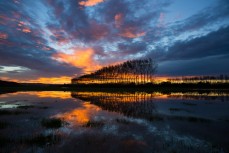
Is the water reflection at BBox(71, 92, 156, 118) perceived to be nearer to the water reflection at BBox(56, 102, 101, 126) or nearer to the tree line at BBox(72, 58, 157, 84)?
the water reflection at BBox(56, 102, 101, 126)

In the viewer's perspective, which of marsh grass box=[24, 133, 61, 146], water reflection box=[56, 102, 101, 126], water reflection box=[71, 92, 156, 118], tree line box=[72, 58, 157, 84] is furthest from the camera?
tree line box=[72, 58, 157, 84]

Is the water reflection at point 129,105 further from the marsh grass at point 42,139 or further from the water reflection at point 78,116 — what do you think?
the marsh grass at point 42,139

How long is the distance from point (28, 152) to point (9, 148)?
1.20m

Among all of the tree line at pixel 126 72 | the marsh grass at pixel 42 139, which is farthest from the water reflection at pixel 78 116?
the tree line at pixel 126 72

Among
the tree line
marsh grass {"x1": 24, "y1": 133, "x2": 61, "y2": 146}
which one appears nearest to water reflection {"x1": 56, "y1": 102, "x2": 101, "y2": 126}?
marsh grass {"x1": 24, "y1": 133, "x2": 61, "y2": 146}

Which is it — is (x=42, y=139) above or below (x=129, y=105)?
below

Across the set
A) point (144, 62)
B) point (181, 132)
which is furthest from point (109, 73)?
point (181, 132)

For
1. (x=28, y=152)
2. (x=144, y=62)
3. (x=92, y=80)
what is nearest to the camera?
(x=28, y=152)

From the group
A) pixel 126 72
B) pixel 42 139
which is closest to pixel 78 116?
pixel 42 139

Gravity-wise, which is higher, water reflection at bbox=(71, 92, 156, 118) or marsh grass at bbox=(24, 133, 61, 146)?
water reflection at bbox=(71, 92, 156, 118)

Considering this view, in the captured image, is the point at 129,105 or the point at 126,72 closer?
the point at 129,105

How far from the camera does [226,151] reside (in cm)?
860

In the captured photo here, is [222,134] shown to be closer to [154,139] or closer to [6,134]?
[154,139]

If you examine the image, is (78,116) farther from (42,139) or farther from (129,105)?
(129,105)
